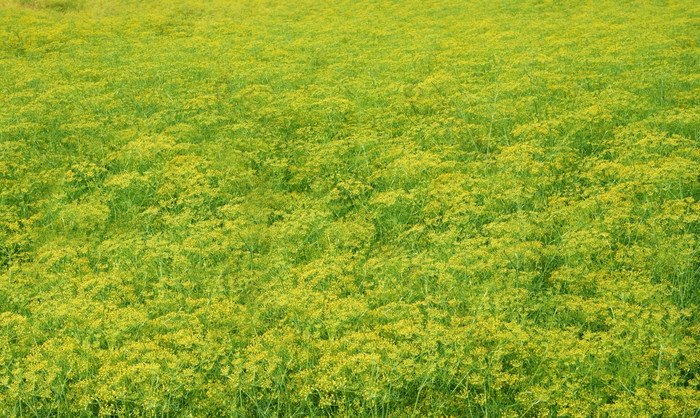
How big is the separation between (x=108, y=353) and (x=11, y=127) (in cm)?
593

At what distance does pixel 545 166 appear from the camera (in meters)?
7.01

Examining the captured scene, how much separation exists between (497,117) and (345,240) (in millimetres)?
3766

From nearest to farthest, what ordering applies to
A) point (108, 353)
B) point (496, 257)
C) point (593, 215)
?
point (108, 353) → point (496, 257) → point (593, 215)

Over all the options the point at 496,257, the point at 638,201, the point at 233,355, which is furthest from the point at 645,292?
the point at 233,355

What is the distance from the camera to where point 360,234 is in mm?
6145

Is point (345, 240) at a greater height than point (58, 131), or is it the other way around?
point (58, 131)

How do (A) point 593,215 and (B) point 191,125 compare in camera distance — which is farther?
(B) point 191,125

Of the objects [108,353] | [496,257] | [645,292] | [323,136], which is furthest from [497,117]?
[108,353]

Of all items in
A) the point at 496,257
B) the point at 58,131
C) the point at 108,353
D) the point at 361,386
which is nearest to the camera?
the point at 361,386

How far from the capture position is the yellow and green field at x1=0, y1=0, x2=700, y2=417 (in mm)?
4133

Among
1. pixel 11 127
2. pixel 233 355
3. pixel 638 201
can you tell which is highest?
pixel 11 127

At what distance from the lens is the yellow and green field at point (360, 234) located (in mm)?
4133

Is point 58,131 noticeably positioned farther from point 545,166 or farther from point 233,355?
point 545,166

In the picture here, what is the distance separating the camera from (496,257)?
213 inches
